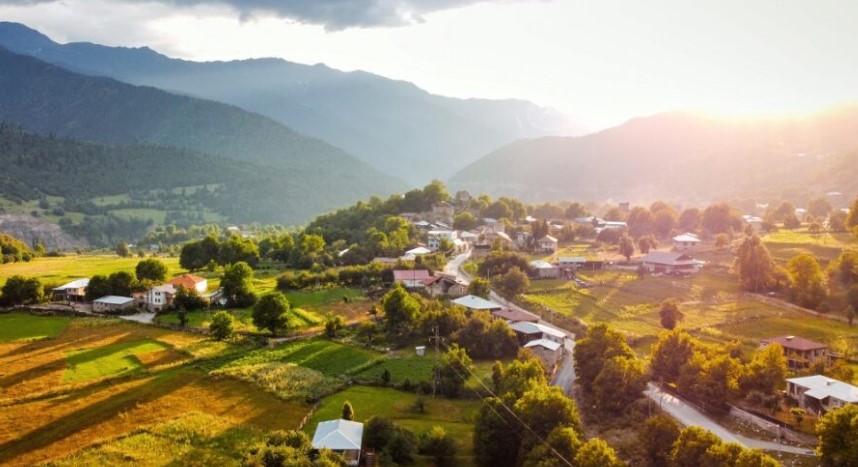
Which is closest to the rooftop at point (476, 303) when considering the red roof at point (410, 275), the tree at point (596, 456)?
the red roof at point (410, 275)

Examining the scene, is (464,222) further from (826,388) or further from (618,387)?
(826,388)

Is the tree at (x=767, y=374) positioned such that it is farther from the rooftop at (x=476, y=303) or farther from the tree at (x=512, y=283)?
the tree at (x=512, y=283)

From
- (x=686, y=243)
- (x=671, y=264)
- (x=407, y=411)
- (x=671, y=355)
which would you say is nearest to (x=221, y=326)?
(x=407, y=411)

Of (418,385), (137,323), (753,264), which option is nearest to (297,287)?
(137,323)

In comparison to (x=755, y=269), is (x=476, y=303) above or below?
below

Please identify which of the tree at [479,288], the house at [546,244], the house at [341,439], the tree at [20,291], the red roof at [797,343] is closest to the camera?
the house at [341,439]

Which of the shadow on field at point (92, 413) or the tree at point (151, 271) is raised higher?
the tree at point (151, 271)

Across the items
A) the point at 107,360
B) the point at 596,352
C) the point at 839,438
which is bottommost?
the point at 107,360
